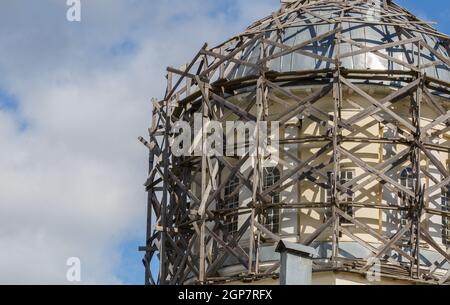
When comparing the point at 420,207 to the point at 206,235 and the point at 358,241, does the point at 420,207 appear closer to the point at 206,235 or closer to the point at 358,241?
the point at 358,241

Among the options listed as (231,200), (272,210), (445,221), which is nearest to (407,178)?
(445,221)

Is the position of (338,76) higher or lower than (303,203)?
higher

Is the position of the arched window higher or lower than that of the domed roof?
lower

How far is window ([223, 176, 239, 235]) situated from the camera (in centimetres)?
3572

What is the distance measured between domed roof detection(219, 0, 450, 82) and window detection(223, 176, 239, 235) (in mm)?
2967

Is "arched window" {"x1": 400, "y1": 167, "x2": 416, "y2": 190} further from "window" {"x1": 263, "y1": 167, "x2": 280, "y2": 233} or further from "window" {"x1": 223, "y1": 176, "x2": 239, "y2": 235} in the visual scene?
"window" {"x1": 223, "y1": 176, "x2": 239, "y2": 235}

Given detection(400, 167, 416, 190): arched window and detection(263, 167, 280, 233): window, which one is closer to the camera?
detection(263, 167, 280, 233): window

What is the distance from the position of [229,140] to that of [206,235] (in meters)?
2.80

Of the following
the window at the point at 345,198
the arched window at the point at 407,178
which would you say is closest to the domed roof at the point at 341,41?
the arched window at the point at 407,178

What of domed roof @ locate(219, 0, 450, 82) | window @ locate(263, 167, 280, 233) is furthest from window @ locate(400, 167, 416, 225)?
window @ locate(263, 167, 280, 233)

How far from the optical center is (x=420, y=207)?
33.5 m

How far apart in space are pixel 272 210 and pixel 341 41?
4.82 metres

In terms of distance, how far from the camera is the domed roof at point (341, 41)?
3550 centimetres
